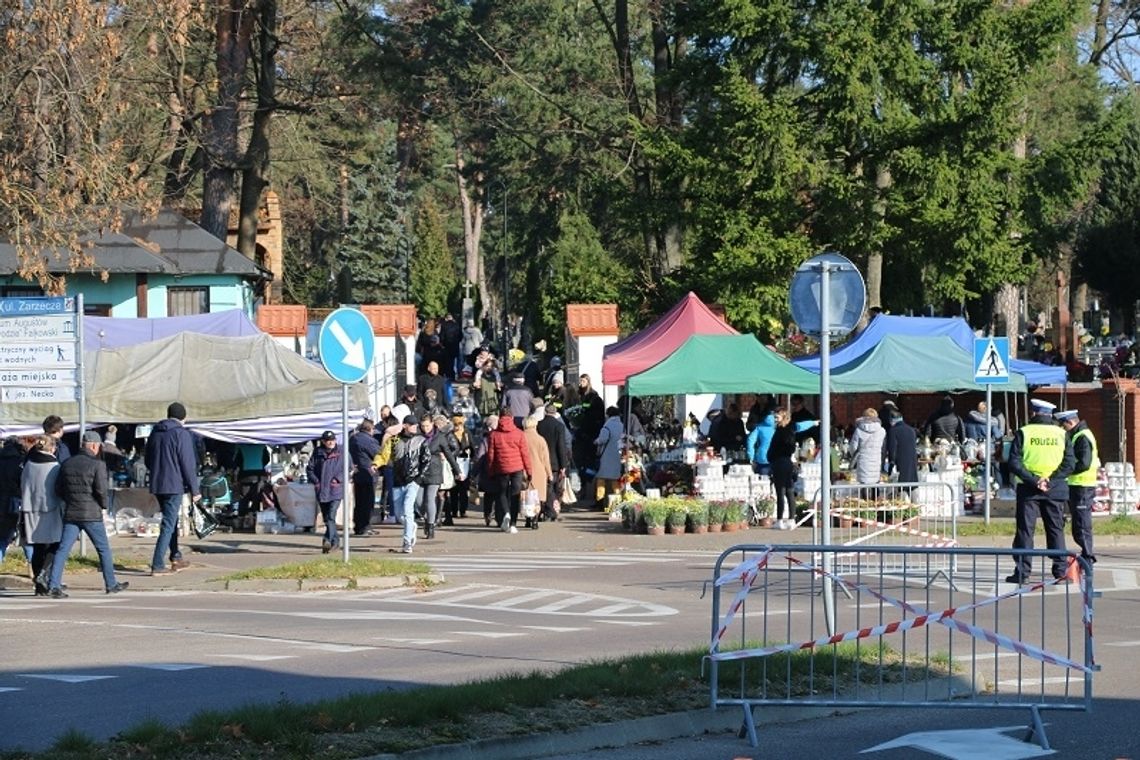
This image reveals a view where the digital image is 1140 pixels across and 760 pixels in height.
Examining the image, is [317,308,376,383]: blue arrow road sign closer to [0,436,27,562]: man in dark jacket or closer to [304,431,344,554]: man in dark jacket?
[0,436,27,562]: man in dark jacket

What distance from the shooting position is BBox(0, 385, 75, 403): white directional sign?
22.3 metres

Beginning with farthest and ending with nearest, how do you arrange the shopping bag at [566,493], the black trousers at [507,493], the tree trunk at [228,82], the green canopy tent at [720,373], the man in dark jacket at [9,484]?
1. the tree trunk at [228,82]
2. the shopping bag at [566,493]
3. the green canopy tent at [720,373]
4. the black trousers at [507,493]
5. the man in dark jacket at [9,484]

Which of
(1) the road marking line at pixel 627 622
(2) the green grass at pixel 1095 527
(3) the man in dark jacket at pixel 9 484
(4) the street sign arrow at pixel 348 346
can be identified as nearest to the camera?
(1) the road marking line at pixel 627 622

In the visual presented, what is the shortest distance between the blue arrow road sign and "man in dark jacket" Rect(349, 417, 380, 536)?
785 centimetres

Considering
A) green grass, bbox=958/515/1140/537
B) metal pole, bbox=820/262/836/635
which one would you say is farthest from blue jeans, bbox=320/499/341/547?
metal pole, bbox=820/262/836/635

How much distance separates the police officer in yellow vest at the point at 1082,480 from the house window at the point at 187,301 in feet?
82.3

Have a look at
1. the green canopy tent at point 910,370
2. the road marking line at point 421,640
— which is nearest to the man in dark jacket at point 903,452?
the green canopy tent at point 910,370

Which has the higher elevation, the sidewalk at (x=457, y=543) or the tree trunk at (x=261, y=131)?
the tree trunk at (x=261, y=131)

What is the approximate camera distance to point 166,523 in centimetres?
2084

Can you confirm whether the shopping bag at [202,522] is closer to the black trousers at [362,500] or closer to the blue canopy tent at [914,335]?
the black trousers at [362,500]

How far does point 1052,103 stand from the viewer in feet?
175

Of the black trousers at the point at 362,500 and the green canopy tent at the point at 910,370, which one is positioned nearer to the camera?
the black trousers at the point at 362,500

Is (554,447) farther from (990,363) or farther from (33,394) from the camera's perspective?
(33,394)

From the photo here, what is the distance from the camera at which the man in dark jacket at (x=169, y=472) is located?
822 inches
